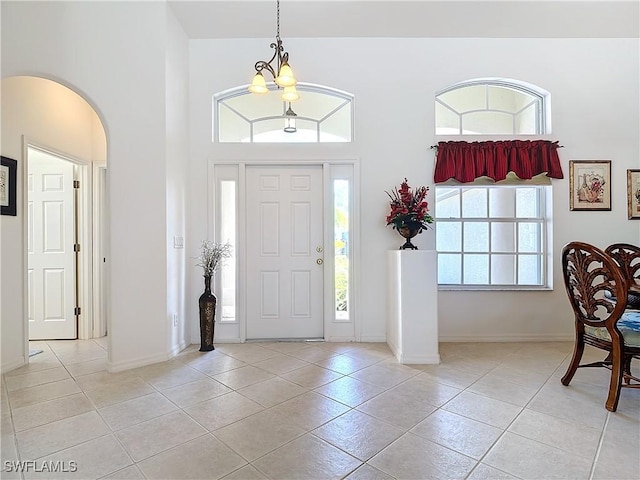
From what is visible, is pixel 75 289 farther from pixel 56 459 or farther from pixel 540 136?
pixel 540 136

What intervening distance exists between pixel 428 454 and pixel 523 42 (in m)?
4.23

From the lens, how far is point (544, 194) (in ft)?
12.3

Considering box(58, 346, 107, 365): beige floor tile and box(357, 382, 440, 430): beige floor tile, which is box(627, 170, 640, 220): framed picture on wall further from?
box(58, 346, 107, 365): beige floor tile

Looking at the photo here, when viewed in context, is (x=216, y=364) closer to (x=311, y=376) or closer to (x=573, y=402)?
(x=311, y=376)

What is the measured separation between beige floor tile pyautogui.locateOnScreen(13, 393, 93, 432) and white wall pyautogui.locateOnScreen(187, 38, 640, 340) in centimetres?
151

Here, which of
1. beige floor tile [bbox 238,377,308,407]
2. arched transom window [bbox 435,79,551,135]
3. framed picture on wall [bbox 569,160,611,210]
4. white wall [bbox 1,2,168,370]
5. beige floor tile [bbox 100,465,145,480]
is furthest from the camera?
arched transom window [bbox 435,79,551,135]

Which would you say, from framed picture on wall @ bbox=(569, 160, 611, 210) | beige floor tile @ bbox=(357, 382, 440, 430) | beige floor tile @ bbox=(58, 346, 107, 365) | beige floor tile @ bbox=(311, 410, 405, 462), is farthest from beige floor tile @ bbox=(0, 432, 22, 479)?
framed picture on wall @ bbox=(569, 160, 611, 210)

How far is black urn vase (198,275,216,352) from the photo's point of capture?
132 inches

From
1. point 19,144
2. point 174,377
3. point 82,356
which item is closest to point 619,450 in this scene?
point 174,377

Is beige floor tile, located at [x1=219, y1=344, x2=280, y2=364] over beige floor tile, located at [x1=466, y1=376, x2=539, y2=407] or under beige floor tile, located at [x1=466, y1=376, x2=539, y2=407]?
over

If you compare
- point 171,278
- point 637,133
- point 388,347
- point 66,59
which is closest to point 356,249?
point 388,347

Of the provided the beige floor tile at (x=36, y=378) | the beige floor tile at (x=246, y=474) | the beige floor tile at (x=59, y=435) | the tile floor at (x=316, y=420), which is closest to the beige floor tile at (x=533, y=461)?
the tile floor at (x=316, y=420)

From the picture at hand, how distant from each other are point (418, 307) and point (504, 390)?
877mm

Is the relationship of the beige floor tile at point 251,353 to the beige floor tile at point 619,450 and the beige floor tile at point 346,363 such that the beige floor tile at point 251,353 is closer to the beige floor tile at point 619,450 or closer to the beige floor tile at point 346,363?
the beige floor tile at point 346,363
